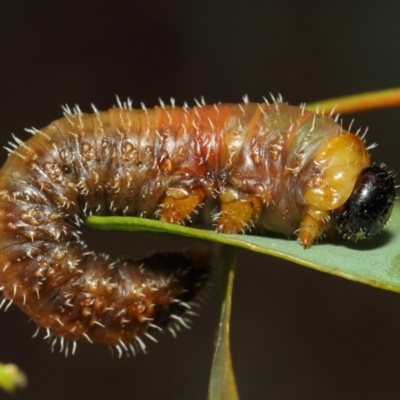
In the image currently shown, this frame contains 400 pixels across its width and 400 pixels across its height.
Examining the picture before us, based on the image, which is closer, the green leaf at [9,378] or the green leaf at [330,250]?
the green leaf at [9,378]

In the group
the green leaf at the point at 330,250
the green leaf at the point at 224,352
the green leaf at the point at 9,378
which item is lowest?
the green leaf at the point at 9,378

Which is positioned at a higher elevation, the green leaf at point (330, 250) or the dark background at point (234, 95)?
the dark background at point (234, 95)

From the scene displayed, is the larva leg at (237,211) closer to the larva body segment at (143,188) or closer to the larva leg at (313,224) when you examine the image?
the larva body segment at (143,188)

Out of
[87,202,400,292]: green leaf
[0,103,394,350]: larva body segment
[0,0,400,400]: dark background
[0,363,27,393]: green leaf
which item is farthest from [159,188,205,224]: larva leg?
[0,0,400,400]: dark background

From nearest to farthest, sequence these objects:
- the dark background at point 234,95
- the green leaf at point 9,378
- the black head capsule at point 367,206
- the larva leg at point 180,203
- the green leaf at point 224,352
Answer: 1. the green leaf at point 9,378
2. the green leaf at point 224,352
3. the black head capsule at point 367,206
4. the larva leg at point 180,203
5. the dark background at point 234,95

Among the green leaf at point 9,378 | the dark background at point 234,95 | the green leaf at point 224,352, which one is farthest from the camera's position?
the dark background at point 234,95

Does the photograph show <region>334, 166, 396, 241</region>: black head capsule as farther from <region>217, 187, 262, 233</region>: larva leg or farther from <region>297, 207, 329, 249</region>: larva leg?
<region>217, 187, 262, 233</region>: larva leg

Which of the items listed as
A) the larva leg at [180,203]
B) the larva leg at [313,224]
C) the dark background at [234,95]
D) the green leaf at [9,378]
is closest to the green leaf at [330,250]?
the larva leg at [313,224]
